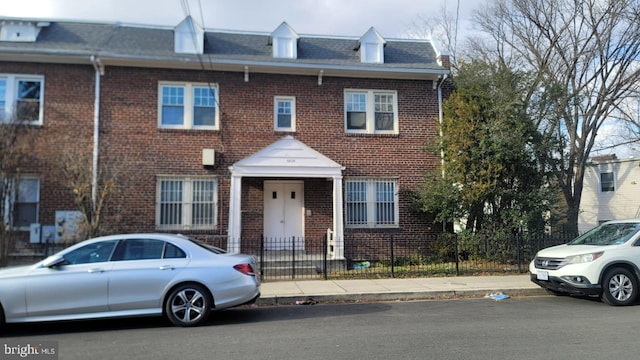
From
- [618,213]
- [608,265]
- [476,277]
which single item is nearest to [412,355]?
[608,265]

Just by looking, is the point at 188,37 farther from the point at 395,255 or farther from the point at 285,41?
the point at 395,255

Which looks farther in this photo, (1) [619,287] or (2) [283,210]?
(2) [283,210]

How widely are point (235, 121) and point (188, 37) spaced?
9.79 ft

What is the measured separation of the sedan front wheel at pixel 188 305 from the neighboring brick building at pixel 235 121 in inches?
257

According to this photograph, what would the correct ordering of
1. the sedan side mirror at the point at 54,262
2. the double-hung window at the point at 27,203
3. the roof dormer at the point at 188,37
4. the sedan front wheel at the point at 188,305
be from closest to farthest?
the sedan side mirror at the point at 54,262 → the sedan front wheel at the point at 188,305 → the double-hung window at the point at 27,203 → the roof dormer at the point at 188,37

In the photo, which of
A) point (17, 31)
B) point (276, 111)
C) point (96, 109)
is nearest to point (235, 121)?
point (276, 111)

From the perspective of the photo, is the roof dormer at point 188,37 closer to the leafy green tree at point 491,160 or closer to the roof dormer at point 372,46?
the roof dormer at point 372,46

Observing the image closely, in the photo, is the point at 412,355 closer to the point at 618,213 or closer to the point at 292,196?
the point at 292,196

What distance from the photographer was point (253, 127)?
1470 centimetres

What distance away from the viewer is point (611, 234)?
9.44 m

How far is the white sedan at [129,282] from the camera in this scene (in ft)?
21.9

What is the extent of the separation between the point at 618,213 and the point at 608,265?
68.0ft

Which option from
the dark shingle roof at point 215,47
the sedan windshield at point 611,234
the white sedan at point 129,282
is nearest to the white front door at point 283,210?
the dark shingle roof at point 215,47

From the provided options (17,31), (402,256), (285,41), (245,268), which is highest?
(285,41)
